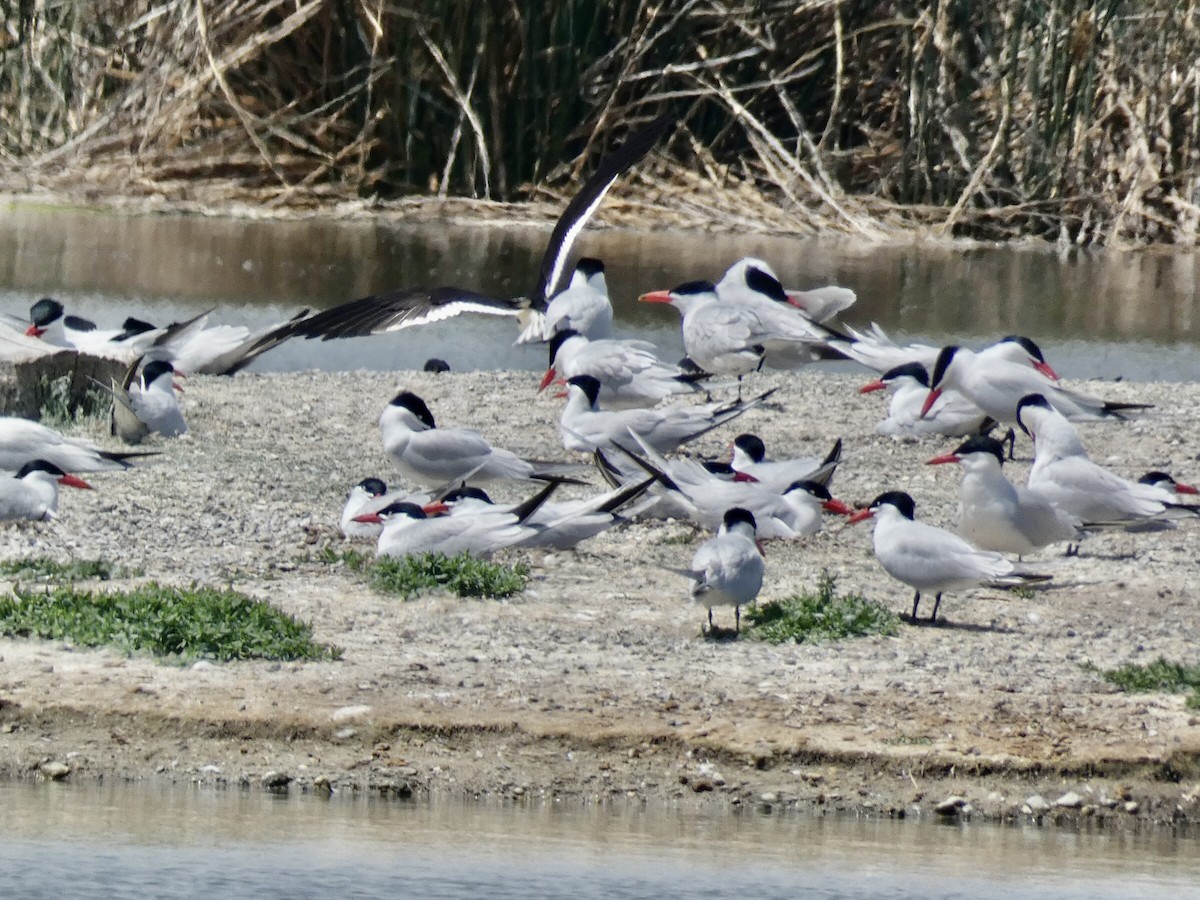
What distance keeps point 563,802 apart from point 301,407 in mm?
6348

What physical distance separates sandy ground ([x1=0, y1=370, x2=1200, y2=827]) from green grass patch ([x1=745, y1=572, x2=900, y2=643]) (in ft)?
0.22

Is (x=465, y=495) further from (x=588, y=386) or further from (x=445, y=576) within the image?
(x=588, y=386)

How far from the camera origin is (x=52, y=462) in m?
8.88

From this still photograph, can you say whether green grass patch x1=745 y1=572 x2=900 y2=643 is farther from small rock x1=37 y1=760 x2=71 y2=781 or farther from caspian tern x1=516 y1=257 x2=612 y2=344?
caspian tern x1=516 y1=257 x2=612 y2=344

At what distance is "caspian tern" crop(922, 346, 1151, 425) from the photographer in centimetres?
1006

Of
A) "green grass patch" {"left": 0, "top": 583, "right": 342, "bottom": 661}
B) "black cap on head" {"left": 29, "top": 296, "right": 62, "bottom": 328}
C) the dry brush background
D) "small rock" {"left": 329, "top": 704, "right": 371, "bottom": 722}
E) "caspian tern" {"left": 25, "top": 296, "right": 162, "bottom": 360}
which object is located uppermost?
the dry brush background

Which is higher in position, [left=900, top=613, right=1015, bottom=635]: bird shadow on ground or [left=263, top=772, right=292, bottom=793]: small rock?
[left=900, top=613, right=1015, bottom=635]: bird shadow on ground

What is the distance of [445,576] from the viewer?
7289mm

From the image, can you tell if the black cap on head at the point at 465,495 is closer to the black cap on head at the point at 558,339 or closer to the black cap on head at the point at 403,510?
the black cap on head at the point at 403,510

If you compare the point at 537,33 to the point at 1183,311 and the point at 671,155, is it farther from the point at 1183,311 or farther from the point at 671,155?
the point at 1183,311

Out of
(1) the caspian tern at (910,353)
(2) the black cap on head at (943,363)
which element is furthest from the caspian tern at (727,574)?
(1) the caspian tern at (910,353)

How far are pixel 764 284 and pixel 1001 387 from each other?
2.73 m

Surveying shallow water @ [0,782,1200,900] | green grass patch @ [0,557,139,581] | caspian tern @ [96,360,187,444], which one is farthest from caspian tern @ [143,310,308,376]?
shallow water @ [0,782,1200,900]

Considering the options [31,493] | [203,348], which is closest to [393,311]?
[31,493]
